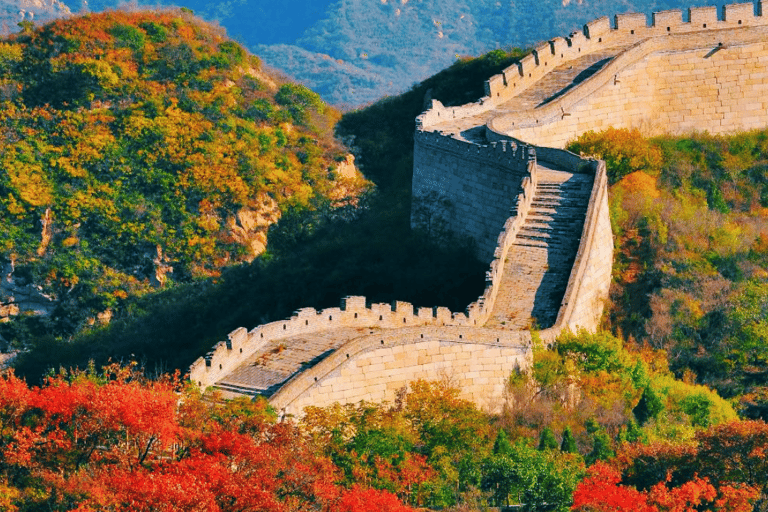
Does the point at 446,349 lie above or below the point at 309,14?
below

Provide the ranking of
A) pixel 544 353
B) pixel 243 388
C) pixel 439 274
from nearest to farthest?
pixel 243 388, pixel 544 353, pixel 439 274

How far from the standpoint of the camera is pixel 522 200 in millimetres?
52812

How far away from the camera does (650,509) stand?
124 feet

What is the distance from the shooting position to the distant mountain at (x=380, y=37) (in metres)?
116

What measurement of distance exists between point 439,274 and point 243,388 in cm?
1179

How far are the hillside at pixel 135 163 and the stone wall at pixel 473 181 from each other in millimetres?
8454

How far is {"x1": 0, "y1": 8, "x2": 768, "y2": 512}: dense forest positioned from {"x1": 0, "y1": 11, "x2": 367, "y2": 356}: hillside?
0.34 feet

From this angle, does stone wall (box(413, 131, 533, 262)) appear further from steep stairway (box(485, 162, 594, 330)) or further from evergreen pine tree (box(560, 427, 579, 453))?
evergreen pine tree (box(560, 427, 579, 453))

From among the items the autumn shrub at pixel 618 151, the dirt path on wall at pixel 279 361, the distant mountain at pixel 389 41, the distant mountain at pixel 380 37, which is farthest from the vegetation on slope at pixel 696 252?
the distant mountain at pixel 389 41

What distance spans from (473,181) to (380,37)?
6891cm

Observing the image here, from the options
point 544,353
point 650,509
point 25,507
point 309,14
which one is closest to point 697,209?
point 544,353

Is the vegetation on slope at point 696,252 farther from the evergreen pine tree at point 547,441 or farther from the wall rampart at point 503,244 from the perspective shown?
the evergreen pine tree at point 547,441

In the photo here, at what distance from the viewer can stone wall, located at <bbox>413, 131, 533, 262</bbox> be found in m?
54.8

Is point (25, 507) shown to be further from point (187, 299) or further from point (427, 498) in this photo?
point (187, 299)
